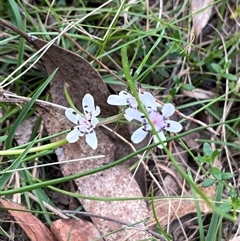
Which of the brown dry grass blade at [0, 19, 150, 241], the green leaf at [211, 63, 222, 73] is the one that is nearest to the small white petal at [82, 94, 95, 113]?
the brown dry grass blade at [0, 19, 150, 241]

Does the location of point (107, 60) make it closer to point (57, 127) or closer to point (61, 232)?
point (57, 127)

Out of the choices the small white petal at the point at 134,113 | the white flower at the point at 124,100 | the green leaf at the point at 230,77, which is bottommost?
the green leaf at the point at 230,77

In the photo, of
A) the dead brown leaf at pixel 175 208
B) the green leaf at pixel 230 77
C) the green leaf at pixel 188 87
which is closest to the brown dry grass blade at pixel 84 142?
the dead brown leaf at pixel 175 208

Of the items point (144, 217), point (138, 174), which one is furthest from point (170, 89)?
point (144, 217)

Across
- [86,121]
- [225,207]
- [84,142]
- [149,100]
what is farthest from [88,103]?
[225,207]

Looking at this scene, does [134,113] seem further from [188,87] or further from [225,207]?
[188,87]

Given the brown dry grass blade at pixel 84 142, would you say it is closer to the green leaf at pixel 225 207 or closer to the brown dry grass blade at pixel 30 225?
the brown dry grass blade at pixel 30 225
